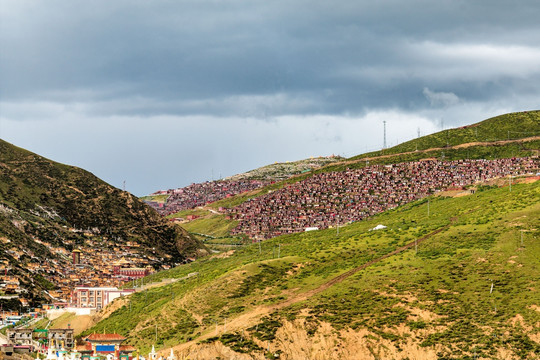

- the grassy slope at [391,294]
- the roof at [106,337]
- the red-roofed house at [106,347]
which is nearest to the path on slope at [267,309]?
the grassy slope at [391,294]

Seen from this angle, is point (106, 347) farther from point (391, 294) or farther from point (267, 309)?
point (391, 294)

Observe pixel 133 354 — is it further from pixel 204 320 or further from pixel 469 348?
pixel 469 348

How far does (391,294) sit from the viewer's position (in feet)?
503

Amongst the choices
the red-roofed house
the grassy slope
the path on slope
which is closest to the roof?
the red-roofed house

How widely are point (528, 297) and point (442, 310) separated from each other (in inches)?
492

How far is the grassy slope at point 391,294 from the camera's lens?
138875 mm

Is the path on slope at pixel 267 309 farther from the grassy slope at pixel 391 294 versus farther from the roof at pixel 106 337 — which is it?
the roof at pixel 106 337

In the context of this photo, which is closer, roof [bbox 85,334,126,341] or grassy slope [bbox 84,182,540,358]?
grassy slope [bbox 84,182,540,358]

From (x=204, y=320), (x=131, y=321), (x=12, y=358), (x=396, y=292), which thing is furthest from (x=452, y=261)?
(x=12, y=358)

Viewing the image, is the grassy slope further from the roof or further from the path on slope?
the roof

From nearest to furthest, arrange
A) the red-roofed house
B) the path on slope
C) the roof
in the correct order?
1. the red-roofed house
2. the path on slope
3. the roof

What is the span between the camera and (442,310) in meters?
146

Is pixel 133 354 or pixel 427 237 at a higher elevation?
pixel 427 237

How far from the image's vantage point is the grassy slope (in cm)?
13888
